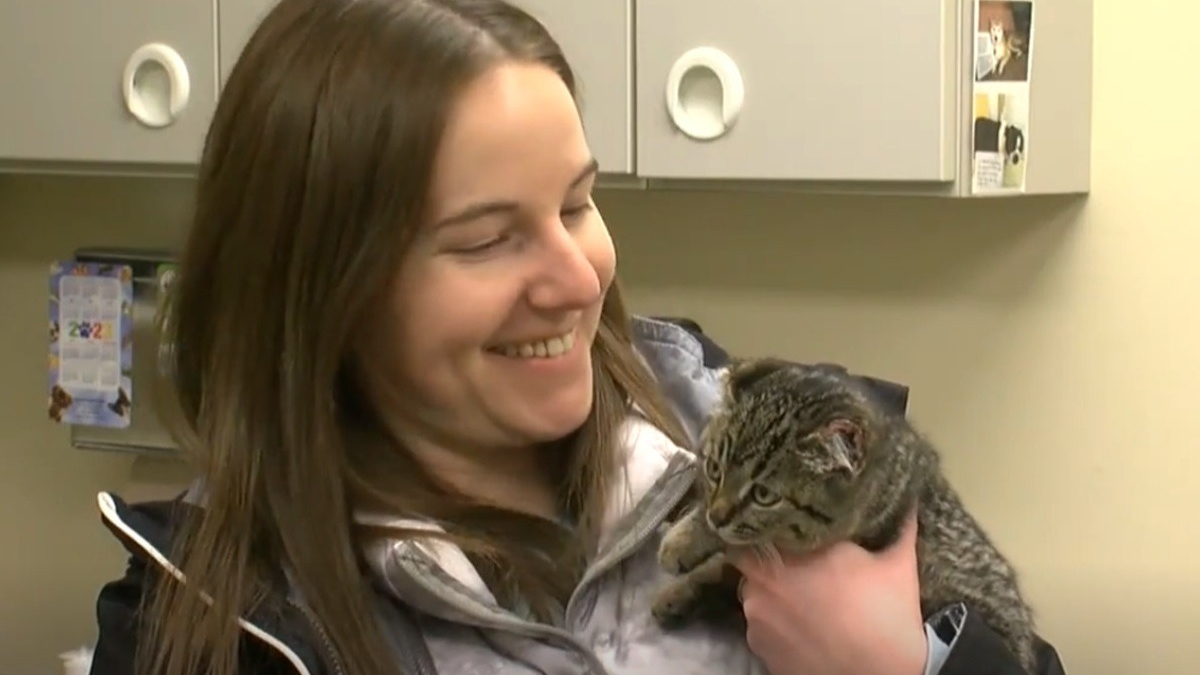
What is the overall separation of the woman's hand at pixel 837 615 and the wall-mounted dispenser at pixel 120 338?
1309mm

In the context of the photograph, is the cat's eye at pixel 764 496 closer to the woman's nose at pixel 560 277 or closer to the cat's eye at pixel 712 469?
the cat's eye at pixel 712 469

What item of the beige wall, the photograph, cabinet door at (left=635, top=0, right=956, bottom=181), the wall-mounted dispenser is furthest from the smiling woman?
the wall-mounted dispenser

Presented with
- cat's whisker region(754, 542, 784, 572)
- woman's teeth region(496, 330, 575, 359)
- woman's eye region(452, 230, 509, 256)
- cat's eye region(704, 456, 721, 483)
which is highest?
woman's eye region(452, 230, 509, 256)

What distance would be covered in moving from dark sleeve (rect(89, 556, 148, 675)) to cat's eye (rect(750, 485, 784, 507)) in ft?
1.61

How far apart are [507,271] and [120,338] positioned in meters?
1.28

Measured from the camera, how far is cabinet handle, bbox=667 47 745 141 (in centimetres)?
163

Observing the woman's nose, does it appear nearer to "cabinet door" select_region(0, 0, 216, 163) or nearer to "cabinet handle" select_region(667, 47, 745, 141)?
"cabinet handle" select_region(667, 47, 745, 141)

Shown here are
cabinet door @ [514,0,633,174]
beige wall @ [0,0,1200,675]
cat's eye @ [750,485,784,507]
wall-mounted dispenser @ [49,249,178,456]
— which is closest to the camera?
cat's eye @ [750,485,784,507]

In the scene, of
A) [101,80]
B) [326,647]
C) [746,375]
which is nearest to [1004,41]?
[746,375]

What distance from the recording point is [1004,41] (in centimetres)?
162

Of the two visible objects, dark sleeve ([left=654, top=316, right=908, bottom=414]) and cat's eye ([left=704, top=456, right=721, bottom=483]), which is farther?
dark sleeve ([left=654, top=316, right=908, bottom=414])

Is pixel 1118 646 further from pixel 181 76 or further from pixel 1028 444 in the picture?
pixel 181 76

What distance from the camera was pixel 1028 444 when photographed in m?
1.93

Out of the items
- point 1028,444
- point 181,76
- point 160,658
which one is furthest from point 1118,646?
point 181,76
